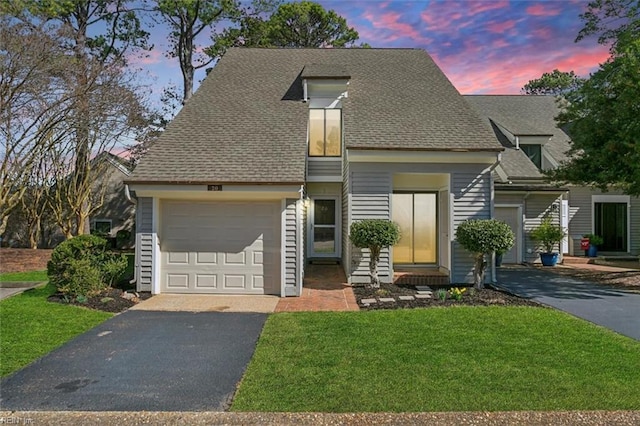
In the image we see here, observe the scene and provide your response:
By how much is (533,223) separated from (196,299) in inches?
491

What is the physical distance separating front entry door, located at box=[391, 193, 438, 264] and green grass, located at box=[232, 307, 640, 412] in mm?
4992

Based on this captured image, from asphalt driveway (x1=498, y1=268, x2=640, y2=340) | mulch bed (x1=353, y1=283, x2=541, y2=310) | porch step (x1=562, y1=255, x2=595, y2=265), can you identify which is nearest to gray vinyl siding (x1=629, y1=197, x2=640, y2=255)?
porch step (x1=562, y1=255, x2=595, y2=265)

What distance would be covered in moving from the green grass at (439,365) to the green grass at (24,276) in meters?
8.48

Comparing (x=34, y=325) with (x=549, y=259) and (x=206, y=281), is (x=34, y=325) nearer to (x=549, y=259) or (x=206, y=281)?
(x=206, y=281)

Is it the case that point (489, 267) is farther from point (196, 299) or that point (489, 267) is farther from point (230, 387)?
point (230, 387)

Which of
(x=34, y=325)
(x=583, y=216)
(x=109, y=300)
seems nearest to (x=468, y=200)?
(x=109, y=300)

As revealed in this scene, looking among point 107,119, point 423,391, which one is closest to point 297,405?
point 423,391

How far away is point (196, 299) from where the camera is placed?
8938 mm

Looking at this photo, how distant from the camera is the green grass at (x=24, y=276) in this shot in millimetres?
11109

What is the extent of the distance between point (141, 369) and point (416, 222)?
9.02m

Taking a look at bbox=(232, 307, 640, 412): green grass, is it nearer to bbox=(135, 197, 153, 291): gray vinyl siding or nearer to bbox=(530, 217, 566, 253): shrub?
bbox=(135, 197, 153, 291): gray vinyl siding

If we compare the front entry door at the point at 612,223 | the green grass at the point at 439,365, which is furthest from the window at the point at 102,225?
the front entry door at the point at 612,223

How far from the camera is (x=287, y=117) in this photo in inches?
467

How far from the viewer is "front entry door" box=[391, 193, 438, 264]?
1207 cm
